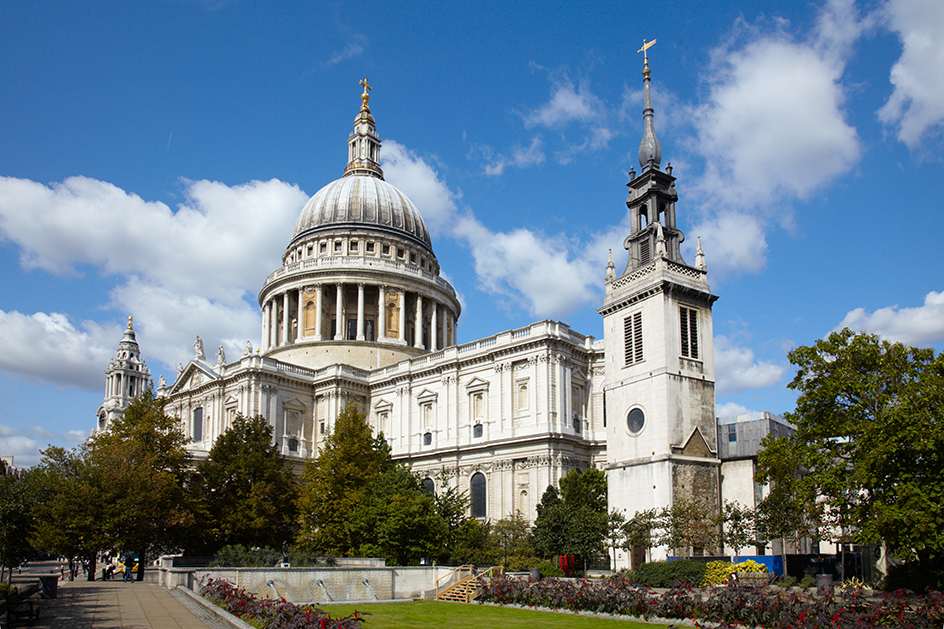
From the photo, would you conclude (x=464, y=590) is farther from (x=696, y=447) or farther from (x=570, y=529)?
(x=696, y=447)

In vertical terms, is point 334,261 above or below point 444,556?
above

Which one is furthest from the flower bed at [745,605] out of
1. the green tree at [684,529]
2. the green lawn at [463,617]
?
the green tree at [684,529]

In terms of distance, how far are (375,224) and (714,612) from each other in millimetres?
67394

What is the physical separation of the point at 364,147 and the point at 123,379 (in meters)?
53.3

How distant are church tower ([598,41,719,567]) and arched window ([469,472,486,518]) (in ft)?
55.7

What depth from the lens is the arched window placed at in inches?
2275

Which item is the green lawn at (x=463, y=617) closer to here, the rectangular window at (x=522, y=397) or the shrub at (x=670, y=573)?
the shrub at (x=670, y=573)

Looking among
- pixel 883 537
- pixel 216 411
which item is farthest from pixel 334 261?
pixel 883 537

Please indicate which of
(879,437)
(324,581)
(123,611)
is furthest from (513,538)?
(123,611)

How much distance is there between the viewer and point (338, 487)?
47156 millimetres

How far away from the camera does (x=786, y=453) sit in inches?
1185

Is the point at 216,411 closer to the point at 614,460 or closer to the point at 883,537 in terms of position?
Result: the point at 614,460

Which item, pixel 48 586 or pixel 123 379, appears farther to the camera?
pixel 123 379

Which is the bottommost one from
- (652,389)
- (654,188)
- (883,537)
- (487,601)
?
(487,601)
